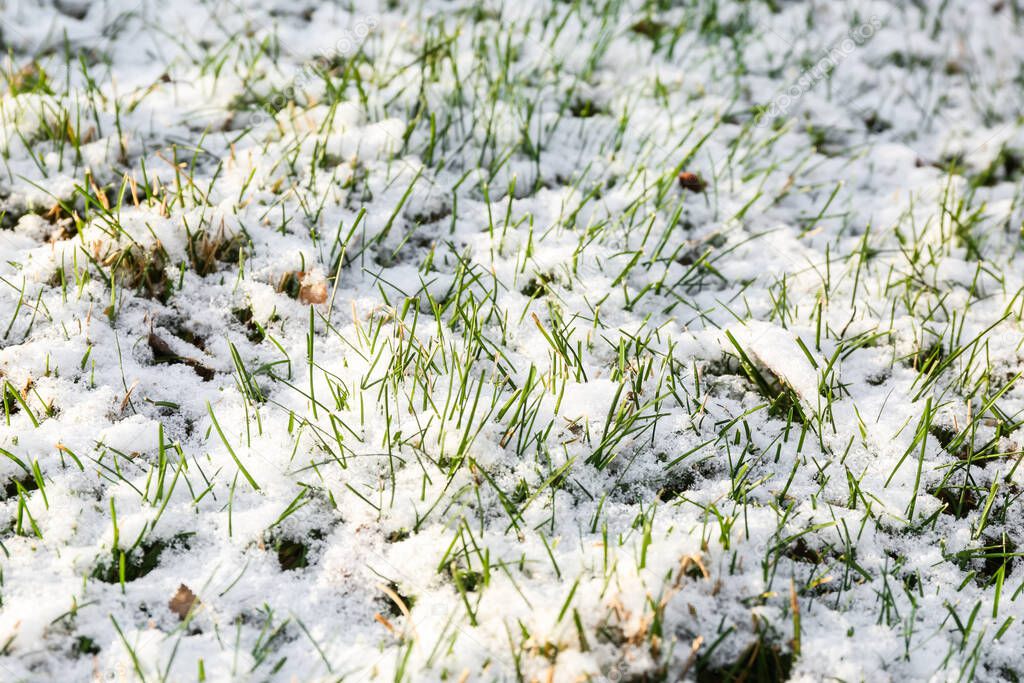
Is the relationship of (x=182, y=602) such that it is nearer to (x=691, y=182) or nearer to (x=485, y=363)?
(x=485, y=363)

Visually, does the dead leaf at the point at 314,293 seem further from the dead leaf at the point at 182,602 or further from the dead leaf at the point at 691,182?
the dead leaf at the point at 691,182

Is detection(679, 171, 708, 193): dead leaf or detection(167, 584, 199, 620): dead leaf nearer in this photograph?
detection(167, 584, 199, 620): dead leaf

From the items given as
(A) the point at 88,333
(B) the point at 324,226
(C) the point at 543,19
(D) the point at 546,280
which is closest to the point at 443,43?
(C) the point at 543,19

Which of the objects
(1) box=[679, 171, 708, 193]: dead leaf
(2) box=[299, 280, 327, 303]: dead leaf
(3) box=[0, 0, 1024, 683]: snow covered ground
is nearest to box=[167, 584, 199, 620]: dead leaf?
(3) box=[0, 0, 1024, 683]: snow covered ground

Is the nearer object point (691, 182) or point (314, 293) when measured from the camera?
point (314, 293)

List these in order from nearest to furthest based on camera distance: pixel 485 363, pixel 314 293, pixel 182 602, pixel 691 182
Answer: pixel 182 602, pixel 485 363, pixel 314 293, pixel 691 182

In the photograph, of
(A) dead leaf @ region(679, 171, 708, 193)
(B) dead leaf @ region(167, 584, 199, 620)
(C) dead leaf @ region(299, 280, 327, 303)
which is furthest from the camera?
(A) dead leaf @ region(679, 171, 708, 193)

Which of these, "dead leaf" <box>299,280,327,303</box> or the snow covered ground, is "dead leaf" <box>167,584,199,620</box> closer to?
the snow covered ground

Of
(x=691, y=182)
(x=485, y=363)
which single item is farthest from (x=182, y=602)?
(x=691, y=182)

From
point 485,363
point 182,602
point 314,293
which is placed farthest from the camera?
point 314,293
